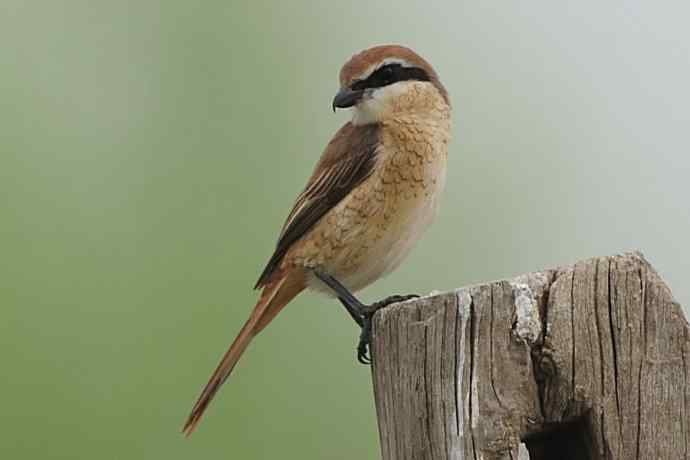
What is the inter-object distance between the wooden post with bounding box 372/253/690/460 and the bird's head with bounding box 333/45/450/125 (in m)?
2.18

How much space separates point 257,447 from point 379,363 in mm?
2084

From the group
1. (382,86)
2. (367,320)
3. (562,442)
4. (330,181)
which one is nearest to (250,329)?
(330,181)

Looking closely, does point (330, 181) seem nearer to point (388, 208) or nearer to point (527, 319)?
point (388, 208)

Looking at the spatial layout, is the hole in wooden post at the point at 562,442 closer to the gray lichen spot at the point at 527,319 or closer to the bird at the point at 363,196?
the gray lichen spot at the point at 527,319

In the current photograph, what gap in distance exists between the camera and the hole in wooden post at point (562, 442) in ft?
7.95

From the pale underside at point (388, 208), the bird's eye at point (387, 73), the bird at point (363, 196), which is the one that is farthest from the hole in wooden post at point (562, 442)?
the bird's eye at point (387, 73)

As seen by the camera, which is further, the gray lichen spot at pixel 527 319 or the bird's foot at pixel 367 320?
the bird's foot at pixel 367 320

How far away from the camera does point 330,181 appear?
449 cm

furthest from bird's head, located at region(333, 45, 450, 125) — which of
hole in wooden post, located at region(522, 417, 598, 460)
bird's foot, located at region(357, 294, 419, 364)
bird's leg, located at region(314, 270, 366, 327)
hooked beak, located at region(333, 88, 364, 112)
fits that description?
hole in wooden post, located at region(522, 417, 598, 460)

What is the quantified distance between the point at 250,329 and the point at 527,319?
2.28 metres

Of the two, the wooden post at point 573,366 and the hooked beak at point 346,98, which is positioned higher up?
the hooked beak at point 346,98

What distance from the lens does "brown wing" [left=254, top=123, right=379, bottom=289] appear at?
444 cm

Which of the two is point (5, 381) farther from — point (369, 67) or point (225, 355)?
point (369, 67)

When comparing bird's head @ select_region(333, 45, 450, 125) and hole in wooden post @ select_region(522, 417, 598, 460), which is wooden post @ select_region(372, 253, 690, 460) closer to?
hole in wooden post @ select_region(522, 417, 598, 460)
